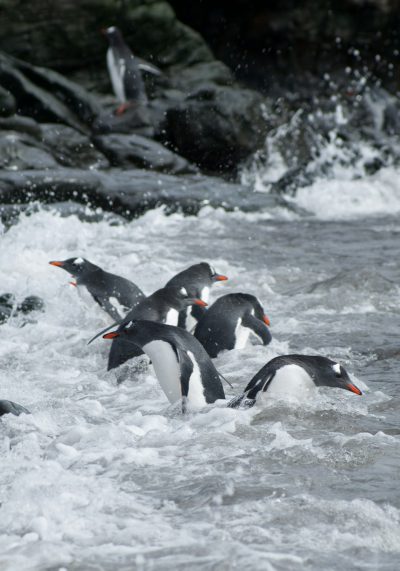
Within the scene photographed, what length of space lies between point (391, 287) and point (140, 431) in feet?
12.3

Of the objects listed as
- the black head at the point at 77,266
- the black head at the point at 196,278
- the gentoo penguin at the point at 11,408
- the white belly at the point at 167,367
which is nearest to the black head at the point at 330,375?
the white belly at the point at 167,367

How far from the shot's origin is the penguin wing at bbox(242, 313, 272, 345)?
6285mm

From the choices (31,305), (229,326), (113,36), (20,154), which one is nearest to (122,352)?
(229,326)

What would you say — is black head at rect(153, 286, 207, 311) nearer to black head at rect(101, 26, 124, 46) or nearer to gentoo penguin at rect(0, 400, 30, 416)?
gentoo penguin at rect(0, 400, 30, 416)

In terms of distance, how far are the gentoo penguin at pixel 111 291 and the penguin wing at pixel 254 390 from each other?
1.98 meters

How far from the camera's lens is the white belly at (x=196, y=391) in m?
5.02

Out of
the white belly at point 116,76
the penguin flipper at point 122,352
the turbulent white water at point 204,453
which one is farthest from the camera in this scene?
the white belly at point 116,76

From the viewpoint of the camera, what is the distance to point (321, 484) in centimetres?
402

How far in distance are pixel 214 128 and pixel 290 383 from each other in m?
8.38

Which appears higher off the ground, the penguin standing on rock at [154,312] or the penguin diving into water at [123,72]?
the penguin diving into water at [123,72]

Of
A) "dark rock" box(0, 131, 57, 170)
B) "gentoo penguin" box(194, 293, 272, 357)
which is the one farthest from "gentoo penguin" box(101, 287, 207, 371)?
"dark rock" box(0, 131, 57, 170)

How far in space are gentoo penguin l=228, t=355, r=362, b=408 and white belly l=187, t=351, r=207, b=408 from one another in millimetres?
150

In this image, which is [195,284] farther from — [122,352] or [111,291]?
[122,352]

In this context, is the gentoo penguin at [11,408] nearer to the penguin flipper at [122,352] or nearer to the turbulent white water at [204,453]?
the turbulent white water at [204,453]
